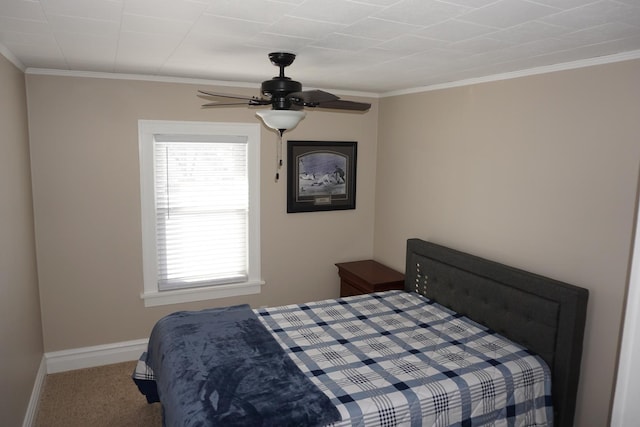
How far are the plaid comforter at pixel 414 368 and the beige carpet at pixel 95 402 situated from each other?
1125 mm

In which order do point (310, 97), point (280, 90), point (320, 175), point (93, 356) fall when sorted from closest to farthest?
point (310, 97)
point (280, 90)
point (93, 356)
point (320, 175)

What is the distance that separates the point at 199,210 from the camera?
411 cm

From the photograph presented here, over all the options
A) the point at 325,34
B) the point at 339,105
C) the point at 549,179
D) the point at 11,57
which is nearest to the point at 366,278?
the point at 549,179

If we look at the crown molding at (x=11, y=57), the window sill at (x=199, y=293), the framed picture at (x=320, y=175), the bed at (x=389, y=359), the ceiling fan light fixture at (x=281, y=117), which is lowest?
the window sill at (x=199, y=293)

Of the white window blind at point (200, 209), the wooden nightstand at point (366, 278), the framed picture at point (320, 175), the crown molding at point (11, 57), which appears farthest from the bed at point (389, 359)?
the crown molding at point (11, 57)

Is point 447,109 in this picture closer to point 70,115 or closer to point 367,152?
point 367,152

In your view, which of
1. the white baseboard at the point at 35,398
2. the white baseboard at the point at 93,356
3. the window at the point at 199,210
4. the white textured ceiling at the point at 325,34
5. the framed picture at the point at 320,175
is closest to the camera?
the white textured ceiling at the point at 325,34

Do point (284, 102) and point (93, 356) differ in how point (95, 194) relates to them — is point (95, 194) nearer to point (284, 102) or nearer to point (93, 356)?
point (93, 356)

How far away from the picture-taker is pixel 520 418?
2584 mm

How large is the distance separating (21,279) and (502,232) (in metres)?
3.30

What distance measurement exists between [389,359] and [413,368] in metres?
0.17

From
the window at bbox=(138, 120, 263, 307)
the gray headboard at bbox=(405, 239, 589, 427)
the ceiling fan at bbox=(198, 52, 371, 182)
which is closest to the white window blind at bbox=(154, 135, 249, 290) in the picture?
the window at bbox=(138, 120, 263, 307)

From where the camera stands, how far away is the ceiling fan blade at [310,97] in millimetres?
2336

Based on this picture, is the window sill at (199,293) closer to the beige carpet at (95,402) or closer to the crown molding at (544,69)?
the beige carpet at (95,402)
